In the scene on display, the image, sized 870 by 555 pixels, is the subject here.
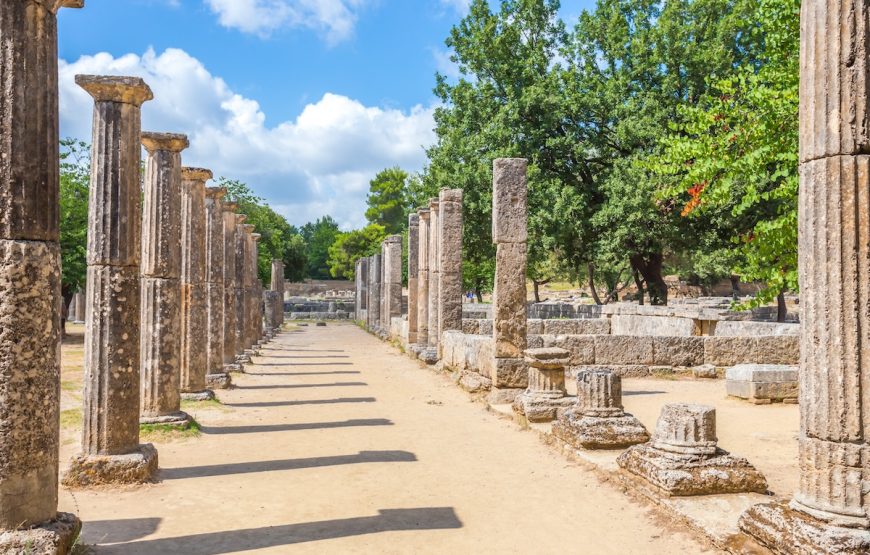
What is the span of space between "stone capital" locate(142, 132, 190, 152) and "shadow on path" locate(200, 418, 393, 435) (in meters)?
3.73

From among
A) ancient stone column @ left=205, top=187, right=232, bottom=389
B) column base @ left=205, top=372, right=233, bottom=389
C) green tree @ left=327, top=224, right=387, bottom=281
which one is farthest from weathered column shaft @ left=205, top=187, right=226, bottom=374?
green tree @ left=327, top=224, right=387, bottom=281

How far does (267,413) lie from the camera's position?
35.8 ft

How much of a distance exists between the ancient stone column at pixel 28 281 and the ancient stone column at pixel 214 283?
347 inches

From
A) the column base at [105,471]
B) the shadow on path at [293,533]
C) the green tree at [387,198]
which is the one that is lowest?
the shadow on path at [293,533]

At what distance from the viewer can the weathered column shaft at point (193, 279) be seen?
37.3 ft

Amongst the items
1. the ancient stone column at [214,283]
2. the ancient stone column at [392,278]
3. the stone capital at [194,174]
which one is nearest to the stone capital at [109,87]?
the stone capital at [194,174]

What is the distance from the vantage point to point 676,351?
50.2 feet

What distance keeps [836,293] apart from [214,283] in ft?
38.5

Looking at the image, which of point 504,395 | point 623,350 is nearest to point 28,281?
point 504,395

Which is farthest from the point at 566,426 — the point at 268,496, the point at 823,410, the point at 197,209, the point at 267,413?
the point at 197,209

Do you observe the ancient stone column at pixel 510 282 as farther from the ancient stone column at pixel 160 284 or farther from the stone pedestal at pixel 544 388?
the ancient stone column at pixel 160 284

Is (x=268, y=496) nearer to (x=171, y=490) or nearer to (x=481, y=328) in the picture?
(x=171, y=490)

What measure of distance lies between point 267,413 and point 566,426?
5.00m

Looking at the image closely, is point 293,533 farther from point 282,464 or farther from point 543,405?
point 543,405
